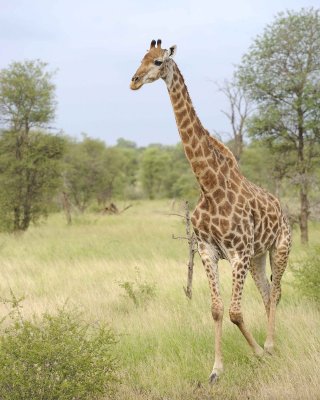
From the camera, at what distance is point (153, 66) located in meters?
5.07

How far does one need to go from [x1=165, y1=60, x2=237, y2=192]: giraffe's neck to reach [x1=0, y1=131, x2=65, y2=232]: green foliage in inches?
627

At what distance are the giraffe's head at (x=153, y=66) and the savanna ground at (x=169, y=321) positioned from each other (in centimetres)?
285

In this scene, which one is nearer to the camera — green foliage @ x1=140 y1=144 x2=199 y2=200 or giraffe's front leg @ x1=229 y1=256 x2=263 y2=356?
giraffe's front leg @ x1=229 y1=256 x2=263 y2=356

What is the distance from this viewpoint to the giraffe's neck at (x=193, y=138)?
17.6 feet

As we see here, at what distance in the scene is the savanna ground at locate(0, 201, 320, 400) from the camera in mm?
4984

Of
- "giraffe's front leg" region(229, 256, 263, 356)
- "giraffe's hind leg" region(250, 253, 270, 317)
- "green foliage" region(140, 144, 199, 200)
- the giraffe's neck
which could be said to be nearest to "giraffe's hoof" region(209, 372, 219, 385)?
"giraffe's front leg" region(229, 256, 263, 356)

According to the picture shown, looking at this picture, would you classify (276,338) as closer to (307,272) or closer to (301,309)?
(301,309)

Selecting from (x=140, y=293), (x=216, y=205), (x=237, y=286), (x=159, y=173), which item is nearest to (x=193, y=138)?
(x=216, y=205)

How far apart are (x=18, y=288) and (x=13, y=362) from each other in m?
6.05

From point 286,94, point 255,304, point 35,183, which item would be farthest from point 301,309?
point 35,183

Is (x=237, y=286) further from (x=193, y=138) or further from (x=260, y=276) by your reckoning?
(x=193, y=138)

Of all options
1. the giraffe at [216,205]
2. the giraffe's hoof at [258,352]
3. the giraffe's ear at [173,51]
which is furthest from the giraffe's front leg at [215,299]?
the giraffe's ear at [173,51]

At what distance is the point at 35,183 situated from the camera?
2166 cm

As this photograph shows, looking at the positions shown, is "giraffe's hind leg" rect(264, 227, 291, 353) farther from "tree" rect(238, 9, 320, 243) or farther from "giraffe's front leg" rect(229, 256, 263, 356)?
"tree" rect(238, 9, 320, 243)
